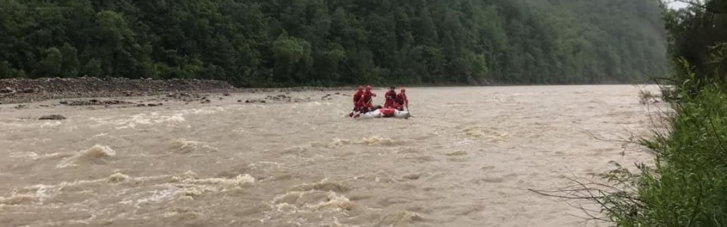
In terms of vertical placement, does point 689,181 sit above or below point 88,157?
above

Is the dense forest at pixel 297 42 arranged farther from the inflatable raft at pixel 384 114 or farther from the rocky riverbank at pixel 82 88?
the inflatable raft at pixel 384 114

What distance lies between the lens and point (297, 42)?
65.2m

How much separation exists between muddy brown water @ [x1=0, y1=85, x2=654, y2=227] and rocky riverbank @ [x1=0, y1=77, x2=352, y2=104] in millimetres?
13574

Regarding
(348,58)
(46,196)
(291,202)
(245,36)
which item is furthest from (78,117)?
(348,58)

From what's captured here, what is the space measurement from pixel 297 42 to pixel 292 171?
5516 centimetres

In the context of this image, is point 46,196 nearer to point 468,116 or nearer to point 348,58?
point 468,116

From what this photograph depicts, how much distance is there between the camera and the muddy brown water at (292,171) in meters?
7.92

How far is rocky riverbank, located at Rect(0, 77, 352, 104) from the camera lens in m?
31.7

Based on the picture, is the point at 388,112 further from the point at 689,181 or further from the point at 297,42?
the point at 297,42

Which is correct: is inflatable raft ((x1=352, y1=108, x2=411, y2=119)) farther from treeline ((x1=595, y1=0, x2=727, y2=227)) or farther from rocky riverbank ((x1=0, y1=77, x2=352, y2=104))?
rocky riverbank ((x1=0, y1=77, x2=352, y2=104))

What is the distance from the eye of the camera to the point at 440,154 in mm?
13336

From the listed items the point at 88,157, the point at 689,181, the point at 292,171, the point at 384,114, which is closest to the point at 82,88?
the point at 384,114

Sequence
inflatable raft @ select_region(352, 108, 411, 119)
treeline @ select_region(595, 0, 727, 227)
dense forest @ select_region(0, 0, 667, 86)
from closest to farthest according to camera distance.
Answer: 1. treeline @ select_region(595, 0, 727, 227)
2. inflatable raft @ select_region(352, 108, 411, 119)
3. dense forest @ select_region(0, 0, 667, 86)

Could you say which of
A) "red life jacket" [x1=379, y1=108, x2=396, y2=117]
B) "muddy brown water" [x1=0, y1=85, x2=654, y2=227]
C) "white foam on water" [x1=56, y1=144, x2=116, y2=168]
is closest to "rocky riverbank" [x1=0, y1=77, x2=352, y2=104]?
"muddy brown water" [x1=0, y1=85, x2=654, y2=227]
